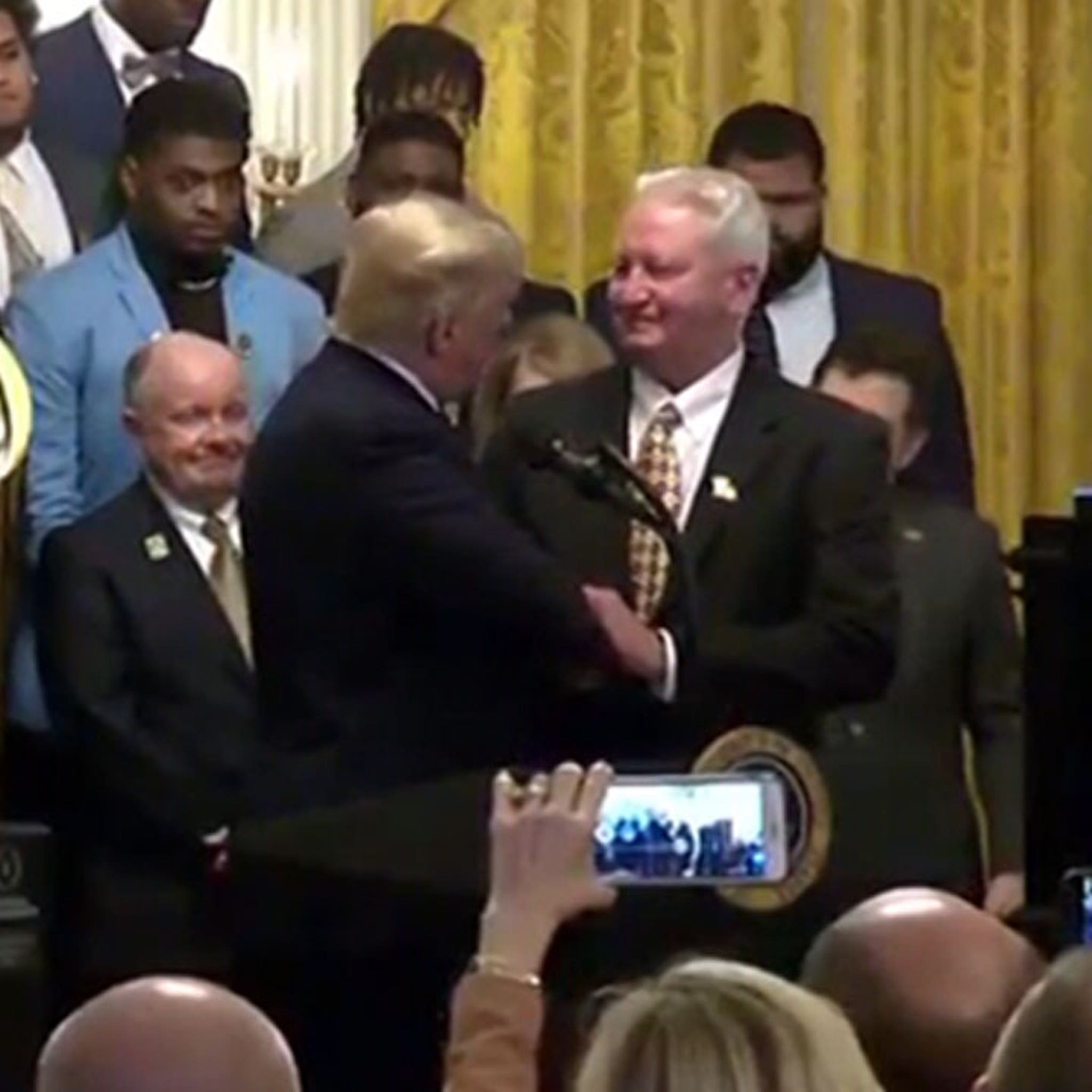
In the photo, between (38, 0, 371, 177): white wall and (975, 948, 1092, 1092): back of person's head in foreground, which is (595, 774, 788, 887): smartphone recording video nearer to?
(975, 948, 1092, 1092): back of person's head in foreground

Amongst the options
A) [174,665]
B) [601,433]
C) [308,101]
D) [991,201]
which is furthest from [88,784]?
[991,201]

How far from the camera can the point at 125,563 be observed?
5844 mm

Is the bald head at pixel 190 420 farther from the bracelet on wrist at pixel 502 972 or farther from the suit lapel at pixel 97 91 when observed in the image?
the bracelet on wrist at pixel 502 972

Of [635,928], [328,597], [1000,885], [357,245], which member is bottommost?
[1000,885]

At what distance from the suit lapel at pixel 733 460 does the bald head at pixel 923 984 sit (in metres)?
1.47

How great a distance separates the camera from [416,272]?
4656mm

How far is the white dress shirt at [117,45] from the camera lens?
21.8 ft

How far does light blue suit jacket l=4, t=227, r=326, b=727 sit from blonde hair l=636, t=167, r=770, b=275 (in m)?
1.22

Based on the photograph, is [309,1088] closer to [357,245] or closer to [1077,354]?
[357,245]

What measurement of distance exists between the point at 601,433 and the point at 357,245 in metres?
0.41

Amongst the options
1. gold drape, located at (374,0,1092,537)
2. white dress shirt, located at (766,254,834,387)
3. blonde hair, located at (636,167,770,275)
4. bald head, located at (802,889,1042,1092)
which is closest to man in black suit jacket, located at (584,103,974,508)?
white dress shirt, located at (766,254,834,387)

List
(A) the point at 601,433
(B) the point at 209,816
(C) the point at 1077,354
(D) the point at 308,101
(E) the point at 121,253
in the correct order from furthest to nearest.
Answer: (C) the point at 1077,354 < (D) the point at 308,101 < (E) the point at 121,253 < (B) the point at 209,816 < (A) the point at 601,433

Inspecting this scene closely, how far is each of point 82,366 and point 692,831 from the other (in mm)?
2008

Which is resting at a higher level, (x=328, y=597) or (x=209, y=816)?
(x=328, y=597)
